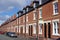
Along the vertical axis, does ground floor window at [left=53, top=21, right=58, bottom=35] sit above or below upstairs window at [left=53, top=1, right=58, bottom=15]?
below

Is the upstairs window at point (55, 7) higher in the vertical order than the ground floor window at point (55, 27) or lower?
higher

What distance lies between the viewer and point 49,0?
38.0 m

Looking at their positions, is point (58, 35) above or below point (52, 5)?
below

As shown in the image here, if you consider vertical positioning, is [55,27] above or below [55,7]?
below

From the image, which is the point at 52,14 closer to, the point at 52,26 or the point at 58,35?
the point at 52,26

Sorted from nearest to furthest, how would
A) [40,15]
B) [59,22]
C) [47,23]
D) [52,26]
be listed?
1. [59,22]
2. [52,26]
3. [47,23]
4. [40,15]

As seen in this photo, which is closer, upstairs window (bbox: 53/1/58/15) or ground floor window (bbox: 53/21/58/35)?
ground floor window (bbox: 53/21/58/35)

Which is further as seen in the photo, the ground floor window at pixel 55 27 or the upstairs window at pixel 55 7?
the upstairs window at pixel 55 7

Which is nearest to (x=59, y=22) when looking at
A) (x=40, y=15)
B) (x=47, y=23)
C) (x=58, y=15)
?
(x=58, y=15)

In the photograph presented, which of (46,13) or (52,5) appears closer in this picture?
(52,5)

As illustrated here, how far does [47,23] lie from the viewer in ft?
128

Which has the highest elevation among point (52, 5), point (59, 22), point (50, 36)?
point (52, 5)

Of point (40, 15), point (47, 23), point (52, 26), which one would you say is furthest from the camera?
point (40, 15)

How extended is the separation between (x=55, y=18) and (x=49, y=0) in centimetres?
476
